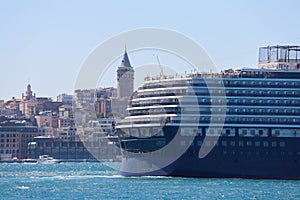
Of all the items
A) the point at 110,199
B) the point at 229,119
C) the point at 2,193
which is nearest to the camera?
the point at 110,199

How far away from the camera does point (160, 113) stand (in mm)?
89125

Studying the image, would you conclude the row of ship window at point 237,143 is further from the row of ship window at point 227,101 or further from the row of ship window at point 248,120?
the row of ship window at point 227,101

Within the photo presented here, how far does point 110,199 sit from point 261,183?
60.3ft

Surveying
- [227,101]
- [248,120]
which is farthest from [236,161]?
[227,101]

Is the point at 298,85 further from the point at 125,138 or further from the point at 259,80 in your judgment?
the point at 125,138

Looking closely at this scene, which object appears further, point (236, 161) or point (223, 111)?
point (223, 111)

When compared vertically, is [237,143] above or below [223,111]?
below

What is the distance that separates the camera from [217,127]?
88688 mm

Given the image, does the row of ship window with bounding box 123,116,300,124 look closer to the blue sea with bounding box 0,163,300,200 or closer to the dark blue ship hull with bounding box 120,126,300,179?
the dark blue ship hull with bounding box 120,126,300,179

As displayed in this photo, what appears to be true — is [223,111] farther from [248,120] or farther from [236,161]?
[236,161]

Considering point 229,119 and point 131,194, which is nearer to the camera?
point 131,194

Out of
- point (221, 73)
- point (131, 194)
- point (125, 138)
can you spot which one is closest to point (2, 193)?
point (131, 194)

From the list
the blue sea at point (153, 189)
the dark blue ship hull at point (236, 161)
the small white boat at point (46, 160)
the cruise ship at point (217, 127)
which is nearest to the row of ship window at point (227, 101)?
the cruise ship at point (217, 127)

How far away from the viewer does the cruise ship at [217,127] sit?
87.2 metres
